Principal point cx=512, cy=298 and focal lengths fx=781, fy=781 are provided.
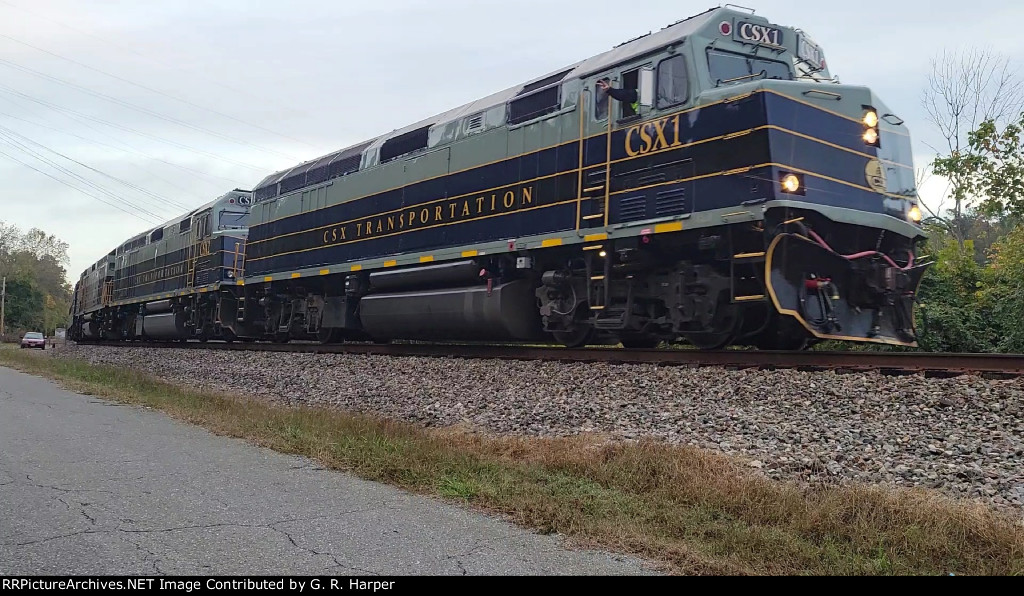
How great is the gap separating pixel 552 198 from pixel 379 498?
705cm

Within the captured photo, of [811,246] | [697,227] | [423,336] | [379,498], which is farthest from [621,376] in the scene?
[423,336]

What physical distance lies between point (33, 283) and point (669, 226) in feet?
313

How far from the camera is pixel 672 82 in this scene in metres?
9.62

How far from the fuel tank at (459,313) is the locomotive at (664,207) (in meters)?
0.04

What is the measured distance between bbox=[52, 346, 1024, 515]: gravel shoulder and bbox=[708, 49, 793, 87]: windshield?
3.66 metres

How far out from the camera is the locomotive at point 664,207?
29.0 feet

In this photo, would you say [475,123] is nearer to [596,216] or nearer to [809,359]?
[596,216]

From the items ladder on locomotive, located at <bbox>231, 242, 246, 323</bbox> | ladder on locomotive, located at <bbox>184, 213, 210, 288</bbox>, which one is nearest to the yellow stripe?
ladder on locomotive, located at <bbox>231, 242, 246, 323</bbox>

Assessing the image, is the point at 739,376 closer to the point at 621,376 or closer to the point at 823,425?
the point at 621,376

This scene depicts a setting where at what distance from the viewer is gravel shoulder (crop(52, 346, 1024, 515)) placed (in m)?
4.89

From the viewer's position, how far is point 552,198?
11242mm

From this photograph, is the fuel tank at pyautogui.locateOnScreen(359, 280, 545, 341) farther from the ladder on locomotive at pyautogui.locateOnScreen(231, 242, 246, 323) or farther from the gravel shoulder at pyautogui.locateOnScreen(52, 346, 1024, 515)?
the ladder on locomotive at pyautogui.locateOnScreen(231, 242, 246, 323)

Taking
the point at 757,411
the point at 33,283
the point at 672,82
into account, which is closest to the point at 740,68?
the point at 672,82

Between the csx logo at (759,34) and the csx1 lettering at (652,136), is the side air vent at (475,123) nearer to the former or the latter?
the csx1 lettering at (652,136)
